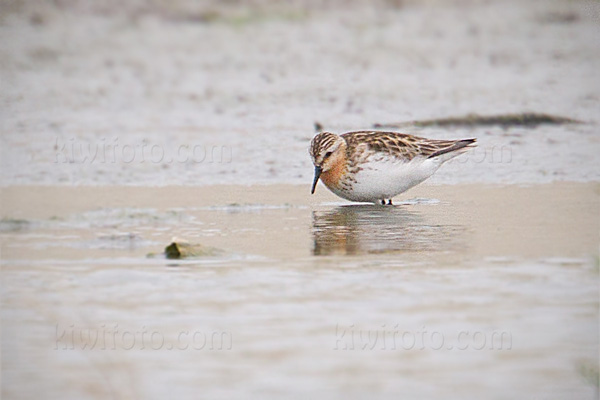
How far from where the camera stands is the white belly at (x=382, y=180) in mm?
10617

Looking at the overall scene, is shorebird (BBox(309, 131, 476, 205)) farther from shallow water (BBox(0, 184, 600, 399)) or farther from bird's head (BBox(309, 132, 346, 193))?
shallow water (BBox(0, 184, 600, 399))

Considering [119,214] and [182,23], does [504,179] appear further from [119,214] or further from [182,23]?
[182,23]

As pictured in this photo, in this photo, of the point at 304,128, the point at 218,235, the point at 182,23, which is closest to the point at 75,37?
the point at 182,23

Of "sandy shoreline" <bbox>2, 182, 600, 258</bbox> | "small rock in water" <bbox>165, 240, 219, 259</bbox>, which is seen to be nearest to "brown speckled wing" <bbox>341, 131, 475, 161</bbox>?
"sandy shoreline" <bbox>2, 182, 600, 258</bbox>

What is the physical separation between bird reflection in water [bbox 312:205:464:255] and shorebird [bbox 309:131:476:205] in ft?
0.62

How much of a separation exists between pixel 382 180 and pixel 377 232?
1.68 meters

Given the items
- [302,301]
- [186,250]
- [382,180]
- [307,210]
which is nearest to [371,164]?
[382,180]

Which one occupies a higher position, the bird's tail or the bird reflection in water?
the bird's tail

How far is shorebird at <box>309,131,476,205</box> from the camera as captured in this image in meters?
10.6

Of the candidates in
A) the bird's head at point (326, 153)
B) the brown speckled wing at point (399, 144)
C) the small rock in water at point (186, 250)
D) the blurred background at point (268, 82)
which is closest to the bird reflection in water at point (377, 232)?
the bird's head at point (326, 153)

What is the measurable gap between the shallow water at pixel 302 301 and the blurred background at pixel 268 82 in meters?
2.37

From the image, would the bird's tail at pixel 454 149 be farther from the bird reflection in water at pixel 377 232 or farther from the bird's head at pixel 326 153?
the bird's head at pixel 326 153

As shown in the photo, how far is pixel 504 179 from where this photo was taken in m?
11.6

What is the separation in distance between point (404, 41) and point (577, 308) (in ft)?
50.1
